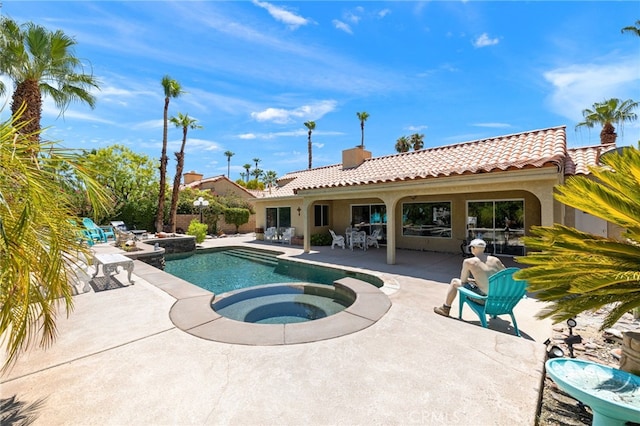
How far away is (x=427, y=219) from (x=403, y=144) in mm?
22865

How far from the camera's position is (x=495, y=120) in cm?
1733

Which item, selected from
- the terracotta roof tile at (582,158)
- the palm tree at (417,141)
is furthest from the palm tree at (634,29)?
the palm tree at (417,141)

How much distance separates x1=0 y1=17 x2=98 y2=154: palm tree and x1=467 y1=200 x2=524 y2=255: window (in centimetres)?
1722

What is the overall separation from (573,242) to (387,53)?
34.8 feet

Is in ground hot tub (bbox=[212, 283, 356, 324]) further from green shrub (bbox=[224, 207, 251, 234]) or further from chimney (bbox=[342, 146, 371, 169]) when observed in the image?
green shrub (bbox=[224, 207, 251, 234])

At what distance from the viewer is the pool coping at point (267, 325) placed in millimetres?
4156

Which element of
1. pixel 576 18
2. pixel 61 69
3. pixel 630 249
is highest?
pixel 61 69

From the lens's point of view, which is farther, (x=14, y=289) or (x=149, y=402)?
(x=149, y=402)

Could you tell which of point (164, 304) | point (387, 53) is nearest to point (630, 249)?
point (164, 304)

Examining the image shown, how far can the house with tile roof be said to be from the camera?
8.04 meters

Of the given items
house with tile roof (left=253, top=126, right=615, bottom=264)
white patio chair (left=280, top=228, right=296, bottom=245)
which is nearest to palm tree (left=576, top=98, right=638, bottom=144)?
house with tile roof (left=253, top=126, right=615, bottom=264)

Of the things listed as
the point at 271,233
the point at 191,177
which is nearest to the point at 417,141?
the point at 271,233

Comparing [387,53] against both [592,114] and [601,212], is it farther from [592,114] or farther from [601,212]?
[592,114]

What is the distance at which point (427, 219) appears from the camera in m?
13.9
